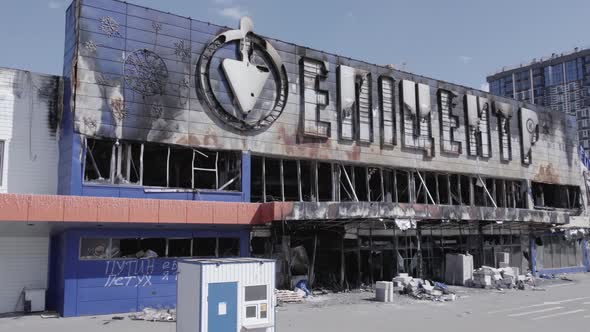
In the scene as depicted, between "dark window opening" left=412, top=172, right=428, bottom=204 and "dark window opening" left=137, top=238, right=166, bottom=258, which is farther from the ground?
"dark window opening" left=412, top=172, right=428, bottom=204

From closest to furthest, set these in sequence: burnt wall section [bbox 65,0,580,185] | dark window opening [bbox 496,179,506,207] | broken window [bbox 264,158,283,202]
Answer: burnt wall section [bbox 65,0,580,185] < broken window [bbox 264,158,283,202] < dark window opening [bbox 496,179,506,207]

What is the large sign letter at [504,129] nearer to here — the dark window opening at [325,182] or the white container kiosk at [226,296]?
the dark window opening at [325,182]

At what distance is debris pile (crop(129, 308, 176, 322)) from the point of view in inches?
761

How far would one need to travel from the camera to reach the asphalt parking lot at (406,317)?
17859mm

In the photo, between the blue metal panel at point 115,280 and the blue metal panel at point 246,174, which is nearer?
the blue metal panel at point 115,280

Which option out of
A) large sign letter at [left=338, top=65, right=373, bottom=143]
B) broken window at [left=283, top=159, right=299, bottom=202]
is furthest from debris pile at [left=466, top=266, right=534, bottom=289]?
broken window at [left=283, top=159, right=299, bottom=202]

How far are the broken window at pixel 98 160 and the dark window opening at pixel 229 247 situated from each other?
5767 mm

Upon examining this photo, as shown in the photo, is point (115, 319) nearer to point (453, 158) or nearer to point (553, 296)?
point (553, 296)

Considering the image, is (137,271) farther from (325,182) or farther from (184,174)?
Answer: (325,182)

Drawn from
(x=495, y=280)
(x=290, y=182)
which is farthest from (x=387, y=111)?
(x=495, y=280)

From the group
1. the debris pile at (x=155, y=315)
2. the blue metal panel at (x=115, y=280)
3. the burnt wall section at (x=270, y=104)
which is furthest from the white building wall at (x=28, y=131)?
the debris pile at (x=155, y=315)

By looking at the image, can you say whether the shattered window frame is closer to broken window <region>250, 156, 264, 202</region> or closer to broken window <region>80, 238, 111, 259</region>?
broken window <region>250, 156, 264, 202</region>

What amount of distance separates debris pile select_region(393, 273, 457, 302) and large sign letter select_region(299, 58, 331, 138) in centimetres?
867

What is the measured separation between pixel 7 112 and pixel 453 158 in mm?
25762
